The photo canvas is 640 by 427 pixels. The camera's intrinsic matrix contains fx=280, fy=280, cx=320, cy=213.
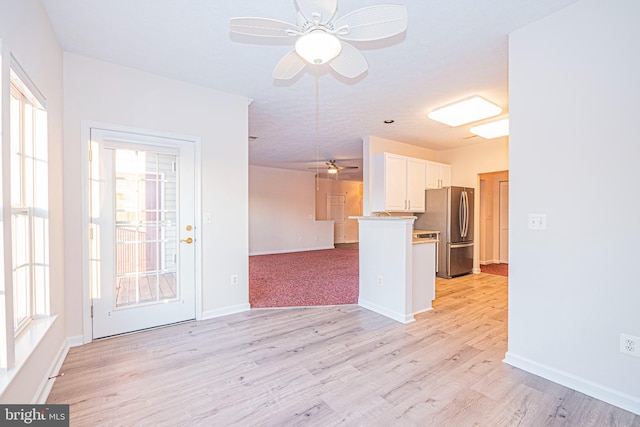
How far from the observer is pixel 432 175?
5.62 meters

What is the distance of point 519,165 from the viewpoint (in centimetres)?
218

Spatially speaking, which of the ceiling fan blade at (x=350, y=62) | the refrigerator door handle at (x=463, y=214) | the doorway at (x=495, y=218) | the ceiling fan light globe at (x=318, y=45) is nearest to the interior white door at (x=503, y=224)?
the doorway at (x=495, y=218)

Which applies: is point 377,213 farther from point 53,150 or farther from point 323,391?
point 53,150

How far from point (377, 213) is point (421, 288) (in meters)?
1.94

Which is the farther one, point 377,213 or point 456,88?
point 377,213

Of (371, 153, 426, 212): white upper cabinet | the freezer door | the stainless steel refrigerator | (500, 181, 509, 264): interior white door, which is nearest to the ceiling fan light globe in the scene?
(371, 153, 426, 212): white upper cabinet

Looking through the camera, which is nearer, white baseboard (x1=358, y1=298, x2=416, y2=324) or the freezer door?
white baseboard (x1=358, y1=298, x2=416, y2=324)

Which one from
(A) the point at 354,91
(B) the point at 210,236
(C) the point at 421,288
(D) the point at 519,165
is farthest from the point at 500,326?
(B) the point at 210,236

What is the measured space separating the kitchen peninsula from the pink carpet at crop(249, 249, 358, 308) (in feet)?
1.67

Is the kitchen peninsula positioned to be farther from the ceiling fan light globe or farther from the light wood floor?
the ceiling fan light globe

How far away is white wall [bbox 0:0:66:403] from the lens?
1.42 metres

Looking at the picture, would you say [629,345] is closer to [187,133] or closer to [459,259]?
[459,259]

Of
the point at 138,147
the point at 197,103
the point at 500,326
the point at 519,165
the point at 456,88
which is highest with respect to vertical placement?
the point at 456,88

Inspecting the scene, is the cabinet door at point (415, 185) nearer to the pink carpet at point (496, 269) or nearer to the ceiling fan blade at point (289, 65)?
the pink carpet at point (496, 269)
